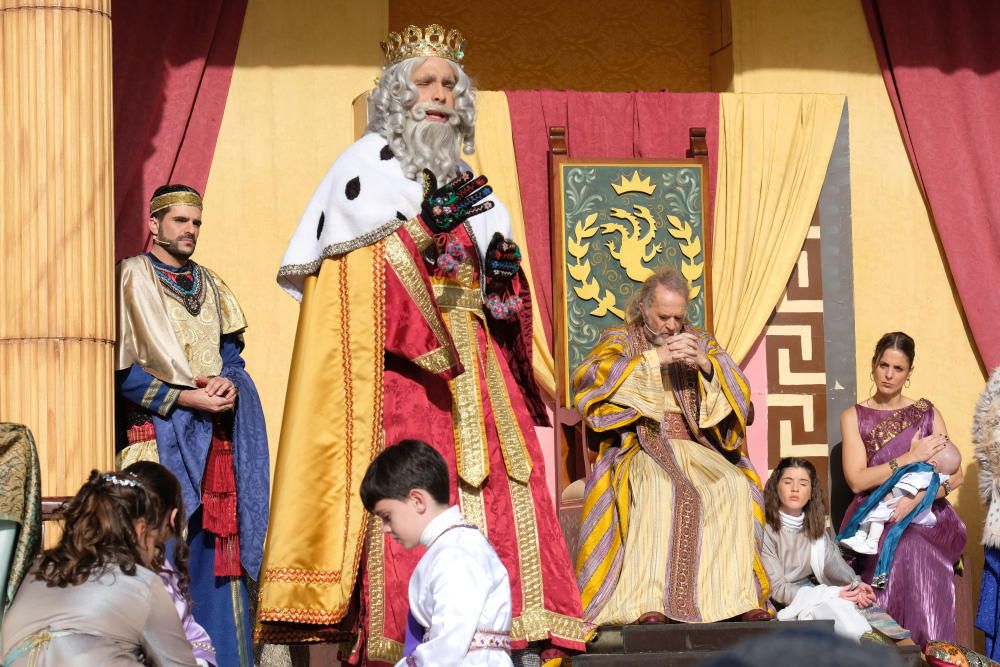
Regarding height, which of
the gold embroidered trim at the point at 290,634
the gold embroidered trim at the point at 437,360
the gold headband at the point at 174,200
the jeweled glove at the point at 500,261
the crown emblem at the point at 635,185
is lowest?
the gold embroidered trim at the point at 290,634

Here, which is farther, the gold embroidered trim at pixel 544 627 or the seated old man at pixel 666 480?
the seated old man at pixel 666 480

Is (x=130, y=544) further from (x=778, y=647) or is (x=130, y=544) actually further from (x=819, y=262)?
(x=819, y=262)

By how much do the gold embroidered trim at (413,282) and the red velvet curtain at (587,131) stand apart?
114 inches

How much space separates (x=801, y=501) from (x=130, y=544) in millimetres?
3614

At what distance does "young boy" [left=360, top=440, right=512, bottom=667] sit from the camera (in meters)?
4.07

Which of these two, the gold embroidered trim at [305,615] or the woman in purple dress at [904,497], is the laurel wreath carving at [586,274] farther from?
the gold embroidered trim at [305,615]

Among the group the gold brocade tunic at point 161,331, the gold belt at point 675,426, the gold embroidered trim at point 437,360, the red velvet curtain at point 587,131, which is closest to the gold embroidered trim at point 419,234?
the gold embroidered trim at point 437,360

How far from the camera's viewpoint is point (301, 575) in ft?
18.2

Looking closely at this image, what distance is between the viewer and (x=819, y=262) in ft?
29.3

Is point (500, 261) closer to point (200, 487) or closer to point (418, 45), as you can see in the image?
point (418, 45)

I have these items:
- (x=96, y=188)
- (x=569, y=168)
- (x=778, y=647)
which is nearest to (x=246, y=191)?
(x=569, y=168)

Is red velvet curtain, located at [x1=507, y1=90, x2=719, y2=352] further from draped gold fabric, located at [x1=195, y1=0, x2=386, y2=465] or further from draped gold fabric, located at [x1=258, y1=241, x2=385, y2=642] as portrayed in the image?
draped gold fabric, located at [x1=258, y1=241, x2=385, y2=642]

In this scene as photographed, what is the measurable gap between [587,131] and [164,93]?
2058mm

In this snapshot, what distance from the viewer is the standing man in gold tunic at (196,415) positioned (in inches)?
251
